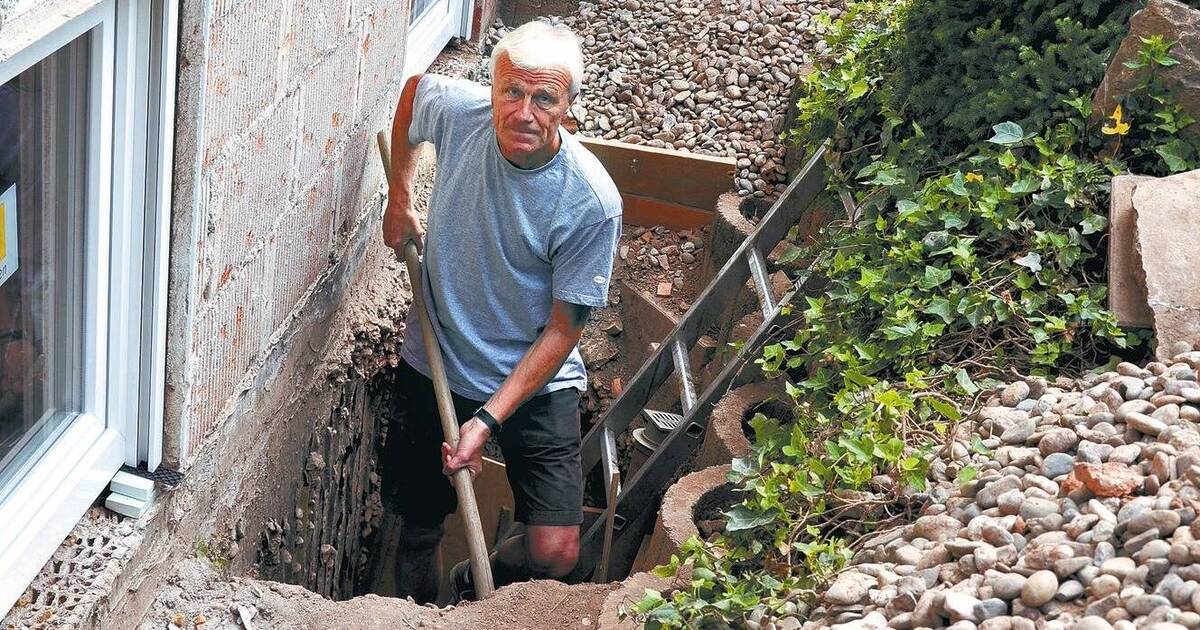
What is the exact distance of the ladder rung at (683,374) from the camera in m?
4.56

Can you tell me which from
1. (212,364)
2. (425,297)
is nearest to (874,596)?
(212,364)

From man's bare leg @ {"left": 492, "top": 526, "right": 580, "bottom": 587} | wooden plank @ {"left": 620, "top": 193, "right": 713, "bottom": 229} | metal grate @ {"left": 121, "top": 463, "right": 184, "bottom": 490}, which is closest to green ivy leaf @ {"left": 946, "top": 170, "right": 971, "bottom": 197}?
man's bare leg @ {"left": 492, "top": 526, "right": 580, "bottom": 587}

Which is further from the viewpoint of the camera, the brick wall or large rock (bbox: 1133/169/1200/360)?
large rock (bbox: 1133/169/1200/360)

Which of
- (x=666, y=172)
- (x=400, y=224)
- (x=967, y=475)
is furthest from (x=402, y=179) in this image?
(x=967, y=475)

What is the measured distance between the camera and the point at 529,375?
3.84m

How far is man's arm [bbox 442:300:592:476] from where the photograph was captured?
3.79m

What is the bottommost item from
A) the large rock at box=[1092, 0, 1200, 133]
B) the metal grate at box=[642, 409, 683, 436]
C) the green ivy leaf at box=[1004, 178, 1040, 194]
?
the metal grate at box=[642, 409, 683, 436]

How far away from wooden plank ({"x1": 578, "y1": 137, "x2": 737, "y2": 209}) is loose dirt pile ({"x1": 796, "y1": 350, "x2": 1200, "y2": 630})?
9.66ft

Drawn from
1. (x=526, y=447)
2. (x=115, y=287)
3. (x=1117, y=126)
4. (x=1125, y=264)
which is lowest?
(x=526, y=447)

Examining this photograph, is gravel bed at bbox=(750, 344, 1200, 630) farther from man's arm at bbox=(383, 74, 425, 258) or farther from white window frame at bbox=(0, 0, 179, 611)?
man's arm at bbox=(383, 74, 425, 258)

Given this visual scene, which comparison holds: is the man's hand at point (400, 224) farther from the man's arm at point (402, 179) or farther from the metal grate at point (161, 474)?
the metal grate at point (161, 474)

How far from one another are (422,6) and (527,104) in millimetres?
2365

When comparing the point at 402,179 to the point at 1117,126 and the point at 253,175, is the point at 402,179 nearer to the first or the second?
the point at 253,175

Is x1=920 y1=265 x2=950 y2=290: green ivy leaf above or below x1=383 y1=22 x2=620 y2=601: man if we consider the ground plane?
above
